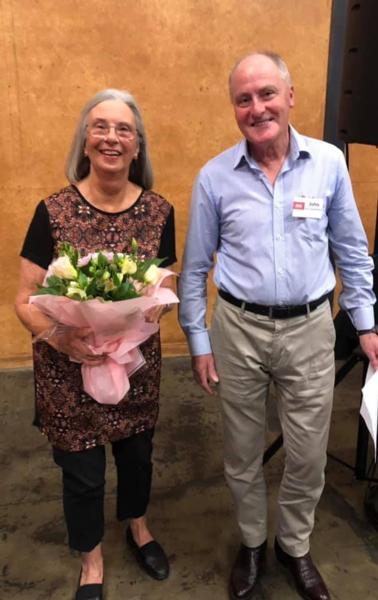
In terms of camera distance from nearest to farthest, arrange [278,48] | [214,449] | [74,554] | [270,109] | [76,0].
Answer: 1. [270,109]
2. [74,554]
3. [214,449]
4. [76,0]
5. [278,48]

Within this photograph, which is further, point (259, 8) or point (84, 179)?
point (259, 8)

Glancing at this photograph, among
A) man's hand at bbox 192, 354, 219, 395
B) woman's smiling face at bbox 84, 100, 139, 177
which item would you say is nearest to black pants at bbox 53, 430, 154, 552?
man's hand at bbox 192, 354, 219, 395

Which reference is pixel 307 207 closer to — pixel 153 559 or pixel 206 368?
pixel 206 368

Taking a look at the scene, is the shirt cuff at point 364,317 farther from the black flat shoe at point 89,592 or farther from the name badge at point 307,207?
the black flat shoe at point 89,592

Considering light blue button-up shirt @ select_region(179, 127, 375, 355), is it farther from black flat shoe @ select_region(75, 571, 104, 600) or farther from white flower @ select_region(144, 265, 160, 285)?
black flat shoe @ select_region(75, 571, 104, 600)

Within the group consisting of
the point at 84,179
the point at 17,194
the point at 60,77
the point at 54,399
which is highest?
the point at 60,77

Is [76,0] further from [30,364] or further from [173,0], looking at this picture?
[30,364]

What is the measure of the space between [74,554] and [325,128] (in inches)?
114

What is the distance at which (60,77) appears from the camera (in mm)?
2955

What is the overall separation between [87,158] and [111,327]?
565mm

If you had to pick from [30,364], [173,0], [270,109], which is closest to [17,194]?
[30,364]

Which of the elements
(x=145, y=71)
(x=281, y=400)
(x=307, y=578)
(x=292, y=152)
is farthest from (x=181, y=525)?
(x=145, y=71)

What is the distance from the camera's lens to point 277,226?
142 centimetres

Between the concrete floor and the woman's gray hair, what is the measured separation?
4.46 ft
